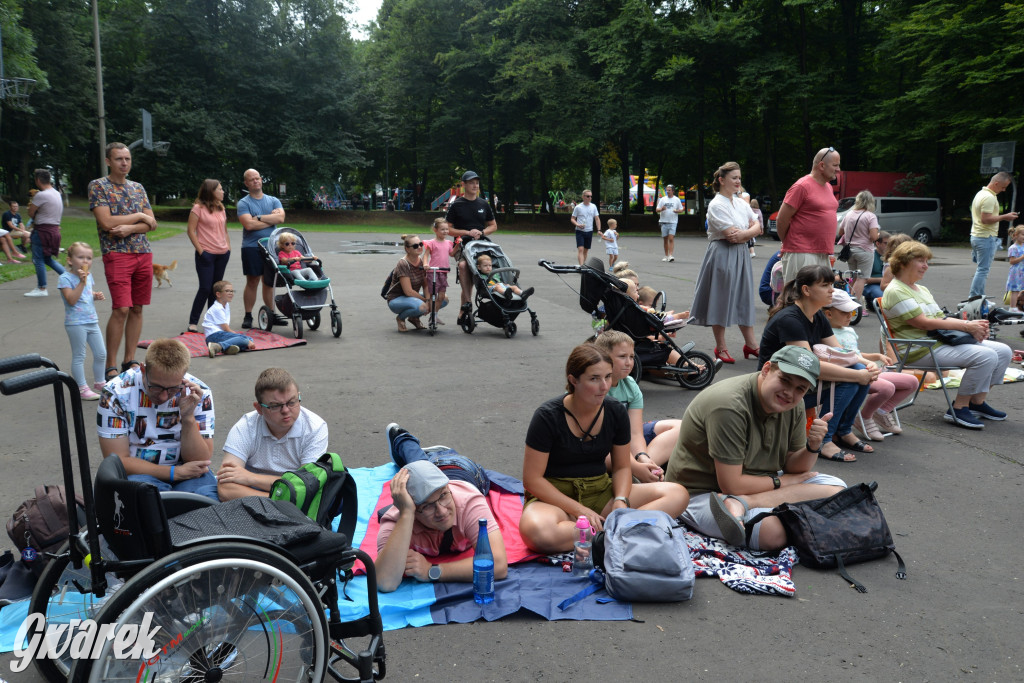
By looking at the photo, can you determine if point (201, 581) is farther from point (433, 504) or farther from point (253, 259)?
point (253, 259)

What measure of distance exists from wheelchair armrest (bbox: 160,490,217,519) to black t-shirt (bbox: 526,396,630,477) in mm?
1672

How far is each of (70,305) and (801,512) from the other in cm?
597

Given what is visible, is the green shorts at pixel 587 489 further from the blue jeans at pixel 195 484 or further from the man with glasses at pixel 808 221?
the man with glasses at pixel 808 221

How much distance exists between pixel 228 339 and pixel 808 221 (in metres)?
6.62

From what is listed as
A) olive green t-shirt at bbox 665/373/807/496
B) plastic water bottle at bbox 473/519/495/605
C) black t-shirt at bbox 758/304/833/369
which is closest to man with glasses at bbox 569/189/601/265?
black t-shirt at bbox 758/304/833/369

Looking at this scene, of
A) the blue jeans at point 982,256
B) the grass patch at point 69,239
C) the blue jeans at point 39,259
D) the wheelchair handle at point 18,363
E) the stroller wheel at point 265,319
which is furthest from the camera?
the grass patch at point 69,239

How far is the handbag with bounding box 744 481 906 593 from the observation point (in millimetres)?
4223

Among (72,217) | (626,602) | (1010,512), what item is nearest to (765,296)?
(1010,512)

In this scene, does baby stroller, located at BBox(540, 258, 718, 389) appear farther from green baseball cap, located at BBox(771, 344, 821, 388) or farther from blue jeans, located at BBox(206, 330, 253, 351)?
blue jeans, located at BBox(206, 330, 253, 351)

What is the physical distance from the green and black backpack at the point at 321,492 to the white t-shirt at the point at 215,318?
21.3 feet

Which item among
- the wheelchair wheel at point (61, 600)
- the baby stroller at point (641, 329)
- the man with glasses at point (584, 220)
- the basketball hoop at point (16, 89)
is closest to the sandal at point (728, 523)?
the wheelchair wheel at point (61, 600)

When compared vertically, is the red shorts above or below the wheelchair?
above

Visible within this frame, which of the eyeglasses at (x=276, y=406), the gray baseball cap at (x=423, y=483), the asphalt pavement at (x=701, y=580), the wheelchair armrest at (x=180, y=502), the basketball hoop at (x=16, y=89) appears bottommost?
the asphalt pavement at (x=701, y=580)

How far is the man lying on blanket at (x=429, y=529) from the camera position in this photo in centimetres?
384
